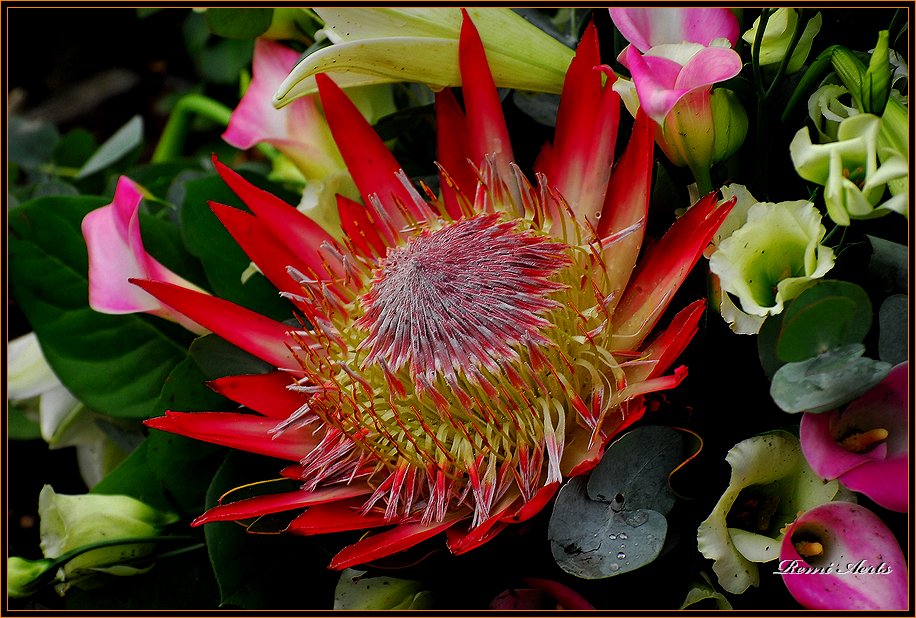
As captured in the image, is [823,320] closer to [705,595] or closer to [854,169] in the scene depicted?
[854,169]

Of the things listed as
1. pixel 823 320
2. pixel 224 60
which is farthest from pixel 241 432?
pixel 224 60

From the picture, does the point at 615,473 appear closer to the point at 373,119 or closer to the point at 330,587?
the point at 330,587

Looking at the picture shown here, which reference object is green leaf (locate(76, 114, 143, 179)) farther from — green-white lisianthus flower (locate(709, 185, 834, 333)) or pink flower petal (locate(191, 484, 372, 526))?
green-white lisianthus flower (locate(709, 185, 834, 333))

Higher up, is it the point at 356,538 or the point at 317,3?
the point at 317,3

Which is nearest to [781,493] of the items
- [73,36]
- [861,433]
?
[861,433]

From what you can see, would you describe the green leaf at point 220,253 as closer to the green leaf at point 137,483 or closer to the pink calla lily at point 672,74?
the green leaf at point 137,483

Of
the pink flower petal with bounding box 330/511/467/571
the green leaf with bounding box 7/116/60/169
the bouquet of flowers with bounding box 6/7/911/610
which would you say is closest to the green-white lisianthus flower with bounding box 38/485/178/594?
the bouquet of flowers with bounding box 6/7/911/610
